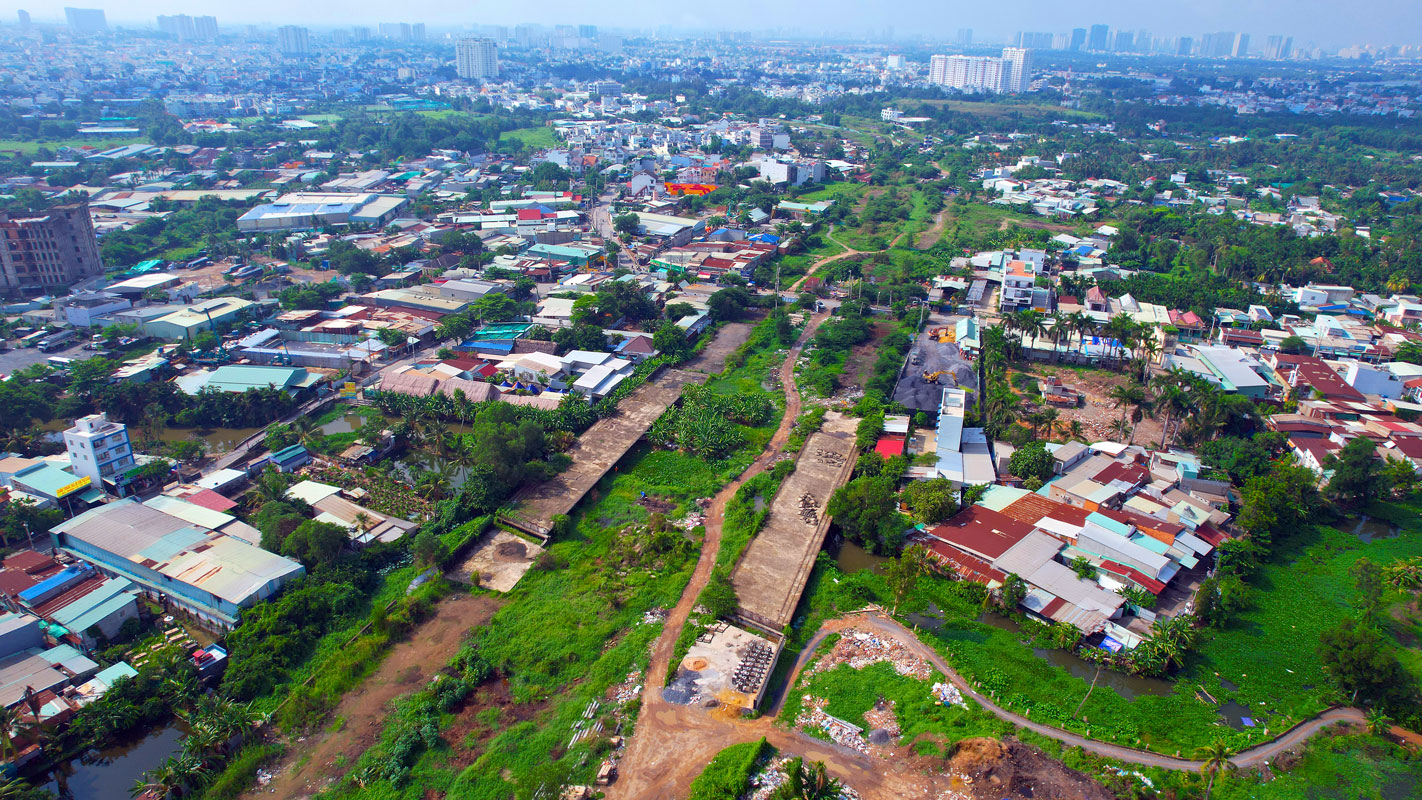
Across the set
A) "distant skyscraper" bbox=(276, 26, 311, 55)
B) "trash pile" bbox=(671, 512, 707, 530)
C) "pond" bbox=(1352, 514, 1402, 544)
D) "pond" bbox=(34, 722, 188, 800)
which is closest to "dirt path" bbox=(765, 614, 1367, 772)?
"trash pile" bbox=(671, 512, 707, 530)

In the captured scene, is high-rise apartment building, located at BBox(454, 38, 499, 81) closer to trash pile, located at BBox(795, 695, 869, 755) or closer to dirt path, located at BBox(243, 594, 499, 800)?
dirt path, located at BBox(243, 594, 499, 800)

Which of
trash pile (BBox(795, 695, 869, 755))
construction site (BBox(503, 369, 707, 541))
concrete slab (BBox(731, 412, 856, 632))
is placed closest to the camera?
trash pile (BBox(795, 695, 869, 755))

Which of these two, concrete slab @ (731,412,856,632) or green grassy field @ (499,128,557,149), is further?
green grassy field @ (499,128,557,149)

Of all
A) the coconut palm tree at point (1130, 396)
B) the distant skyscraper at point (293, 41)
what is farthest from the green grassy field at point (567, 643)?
the distant skyscraper at point (293, 41)

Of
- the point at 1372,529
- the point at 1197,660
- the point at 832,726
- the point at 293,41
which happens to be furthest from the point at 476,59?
the point at 1197,660

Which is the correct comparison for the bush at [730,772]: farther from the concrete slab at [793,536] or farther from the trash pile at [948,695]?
the trash pile at [948,695]

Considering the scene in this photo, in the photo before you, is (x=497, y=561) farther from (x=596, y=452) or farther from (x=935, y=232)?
(x=935, y=232)
